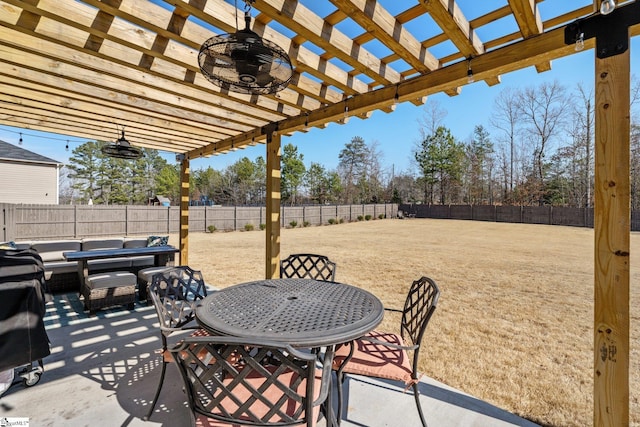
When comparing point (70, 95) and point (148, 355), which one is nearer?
point (148, 355)

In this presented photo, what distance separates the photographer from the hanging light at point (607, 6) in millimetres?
1345

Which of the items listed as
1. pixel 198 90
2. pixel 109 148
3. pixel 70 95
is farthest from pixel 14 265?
pixel 109 148

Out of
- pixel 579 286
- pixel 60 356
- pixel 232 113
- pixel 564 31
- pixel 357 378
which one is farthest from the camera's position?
pixel 579 286

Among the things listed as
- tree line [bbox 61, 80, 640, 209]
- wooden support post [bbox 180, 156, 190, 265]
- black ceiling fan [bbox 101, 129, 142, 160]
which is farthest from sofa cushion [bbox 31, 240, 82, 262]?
tree line [bbox 61, 80, 640, 209]

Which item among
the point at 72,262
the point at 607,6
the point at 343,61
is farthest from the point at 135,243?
the point at 607,6

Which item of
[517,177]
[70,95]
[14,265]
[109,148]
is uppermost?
[517,177]

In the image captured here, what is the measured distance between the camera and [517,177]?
22594 mm

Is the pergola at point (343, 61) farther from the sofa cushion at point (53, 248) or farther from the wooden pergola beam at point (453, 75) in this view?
the sofa cushion at point (53, 248)

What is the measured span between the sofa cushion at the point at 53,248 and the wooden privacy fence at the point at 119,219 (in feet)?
14.9

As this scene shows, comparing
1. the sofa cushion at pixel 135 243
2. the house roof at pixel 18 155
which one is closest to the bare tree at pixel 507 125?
the sofa cushion at pixel 135 243

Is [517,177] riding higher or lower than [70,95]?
higher

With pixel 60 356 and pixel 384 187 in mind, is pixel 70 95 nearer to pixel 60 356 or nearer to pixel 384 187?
pixel 60 356

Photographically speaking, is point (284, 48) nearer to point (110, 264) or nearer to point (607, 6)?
point (607, 6)

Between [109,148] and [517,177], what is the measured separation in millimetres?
25865
